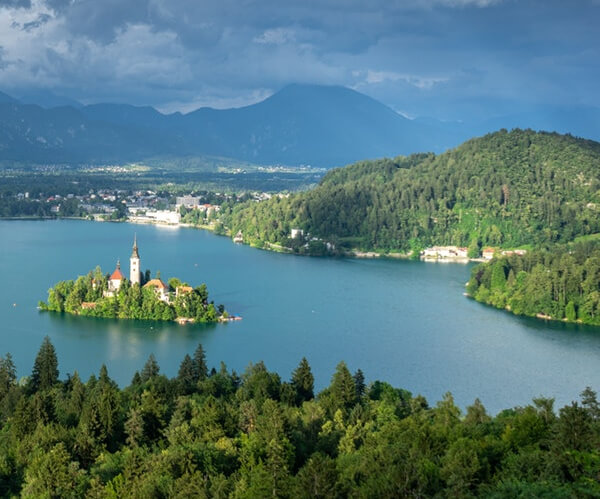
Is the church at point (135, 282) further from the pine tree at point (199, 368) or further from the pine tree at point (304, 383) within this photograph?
the pine tree at point (304, 383)

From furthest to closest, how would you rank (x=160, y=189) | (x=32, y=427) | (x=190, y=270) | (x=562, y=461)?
(x=160, y=189) → (x=190, y=270) → (x=32, y=427) → (x=562, y=461)

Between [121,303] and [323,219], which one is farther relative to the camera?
[323,219]

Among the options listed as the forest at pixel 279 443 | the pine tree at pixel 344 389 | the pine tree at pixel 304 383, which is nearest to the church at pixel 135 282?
the forest at pixel 279 443

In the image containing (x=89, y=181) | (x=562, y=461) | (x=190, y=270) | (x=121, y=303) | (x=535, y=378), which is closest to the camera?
(x=562, y=461)

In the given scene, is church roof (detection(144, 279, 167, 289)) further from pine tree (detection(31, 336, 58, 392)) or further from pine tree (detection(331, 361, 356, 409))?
pine tree (detection(331, 361, 356, 409))

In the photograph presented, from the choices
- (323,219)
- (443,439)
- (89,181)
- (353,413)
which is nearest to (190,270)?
(323,219)

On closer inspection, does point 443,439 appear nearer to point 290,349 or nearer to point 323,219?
point 290,349
